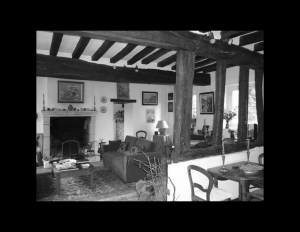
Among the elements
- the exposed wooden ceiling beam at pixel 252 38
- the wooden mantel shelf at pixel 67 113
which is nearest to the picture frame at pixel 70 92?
the wooden mantel shelf at pixel 67 113

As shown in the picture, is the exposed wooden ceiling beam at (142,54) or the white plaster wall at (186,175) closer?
the white plaster wall at (186,175)

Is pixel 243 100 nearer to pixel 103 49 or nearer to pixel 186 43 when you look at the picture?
pixel 186 43

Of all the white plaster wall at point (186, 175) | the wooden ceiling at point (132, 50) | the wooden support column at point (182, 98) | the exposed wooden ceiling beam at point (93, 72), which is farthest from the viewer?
the exposed wooden ceiling beam at point (93, 72)

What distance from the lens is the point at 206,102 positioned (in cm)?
734

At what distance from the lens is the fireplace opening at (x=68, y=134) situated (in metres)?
7.06

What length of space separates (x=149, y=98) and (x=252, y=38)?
17.1 ft

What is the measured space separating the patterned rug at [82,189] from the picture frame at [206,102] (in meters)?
3.98

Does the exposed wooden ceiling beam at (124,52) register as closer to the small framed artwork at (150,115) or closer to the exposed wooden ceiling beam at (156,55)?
the exposed wooden ceiling beam at (156,55)

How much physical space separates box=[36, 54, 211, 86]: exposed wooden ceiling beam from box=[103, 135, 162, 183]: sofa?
1.87m

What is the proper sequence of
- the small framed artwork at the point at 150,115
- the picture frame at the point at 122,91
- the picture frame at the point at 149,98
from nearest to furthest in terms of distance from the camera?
the picture frame at the point at 122,91, the picture frame at the point at 149,98, the small framed artwork at the point at 150,115

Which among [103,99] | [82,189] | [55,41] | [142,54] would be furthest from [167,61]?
[82,189]
